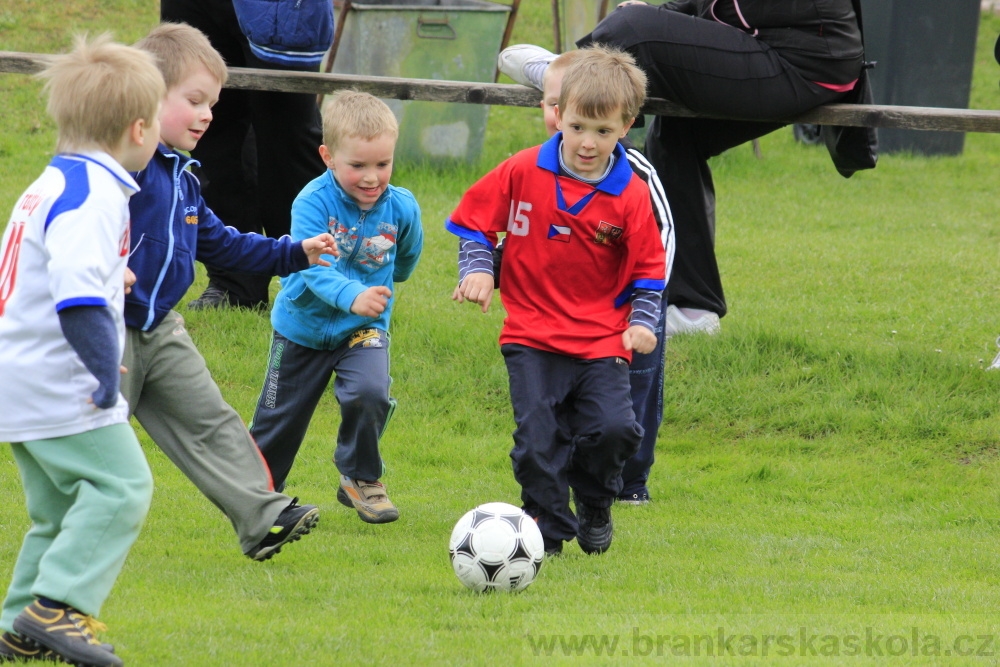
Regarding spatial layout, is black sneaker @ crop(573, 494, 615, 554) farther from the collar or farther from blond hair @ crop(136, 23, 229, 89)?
the collar

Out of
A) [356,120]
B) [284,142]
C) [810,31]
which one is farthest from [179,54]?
[810,31]

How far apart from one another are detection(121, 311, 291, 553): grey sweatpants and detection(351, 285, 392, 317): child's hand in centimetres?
57

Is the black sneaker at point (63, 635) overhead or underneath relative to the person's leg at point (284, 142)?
underneath

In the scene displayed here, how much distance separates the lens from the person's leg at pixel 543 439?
4555 millimetres

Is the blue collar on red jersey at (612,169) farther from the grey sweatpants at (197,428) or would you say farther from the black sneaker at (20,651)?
the black sneaker at (20,651)

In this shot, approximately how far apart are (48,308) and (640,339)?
209 centimetres

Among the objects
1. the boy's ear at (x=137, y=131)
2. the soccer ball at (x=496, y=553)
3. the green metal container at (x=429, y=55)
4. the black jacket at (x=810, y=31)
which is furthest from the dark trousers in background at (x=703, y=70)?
the green metal container at (x=429, y=55)

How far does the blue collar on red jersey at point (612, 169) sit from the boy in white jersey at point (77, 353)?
1.70m

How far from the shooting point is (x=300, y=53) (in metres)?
6.82

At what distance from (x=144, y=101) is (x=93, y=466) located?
93 cm

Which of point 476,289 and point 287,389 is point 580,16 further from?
point 476,289

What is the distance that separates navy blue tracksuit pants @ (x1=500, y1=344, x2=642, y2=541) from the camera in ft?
14.9

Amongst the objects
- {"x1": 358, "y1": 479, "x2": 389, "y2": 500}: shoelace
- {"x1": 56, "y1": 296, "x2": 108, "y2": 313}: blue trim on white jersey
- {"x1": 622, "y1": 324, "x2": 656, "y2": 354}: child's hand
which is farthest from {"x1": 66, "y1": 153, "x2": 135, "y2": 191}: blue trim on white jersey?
{"x1": 358, "y1": 479, "x2": 389, "y2": 500}: shoelace

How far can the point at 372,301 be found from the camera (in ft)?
14.3
